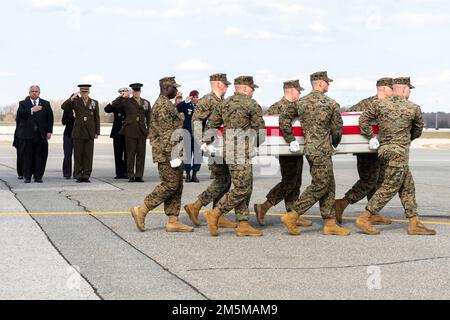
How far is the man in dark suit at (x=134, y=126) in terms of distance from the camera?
17.2 meters

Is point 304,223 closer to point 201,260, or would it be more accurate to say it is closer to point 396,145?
point 396,145

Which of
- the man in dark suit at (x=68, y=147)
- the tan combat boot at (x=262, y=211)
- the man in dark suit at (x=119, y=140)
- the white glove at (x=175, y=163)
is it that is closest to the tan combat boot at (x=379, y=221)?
the tan combat boot at (x=262, y=211)

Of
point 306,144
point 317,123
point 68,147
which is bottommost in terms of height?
point 68,147

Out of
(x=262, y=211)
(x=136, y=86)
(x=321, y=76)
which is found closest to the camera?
(x=321, y=76)

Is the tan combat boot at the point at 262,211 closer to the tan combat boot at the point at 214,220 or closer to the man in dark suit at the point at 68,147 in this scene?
the tan combat boot at the point at 214,220

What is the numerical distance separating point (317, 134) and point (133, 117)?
8.40 metres

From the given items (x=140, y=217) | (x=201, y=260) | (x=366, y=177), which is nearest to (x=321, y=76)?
(x=366, y=177)

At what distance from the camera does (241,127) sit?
927 centimetres

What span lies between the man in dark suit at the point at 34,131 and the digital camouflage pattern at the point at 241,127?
8593mm

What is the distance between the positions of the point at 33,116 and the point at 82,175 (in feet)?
5.23

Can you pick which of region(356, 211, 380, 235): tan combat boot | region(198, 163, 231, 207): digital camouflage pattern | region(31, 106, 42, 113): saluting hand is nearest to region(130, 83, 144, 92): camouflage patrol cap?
region(31, 106, 42, 113): saluting hand

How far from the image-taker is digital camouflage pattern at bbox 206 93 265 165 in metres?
9.24

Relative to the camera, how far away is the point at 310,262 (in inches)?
304
